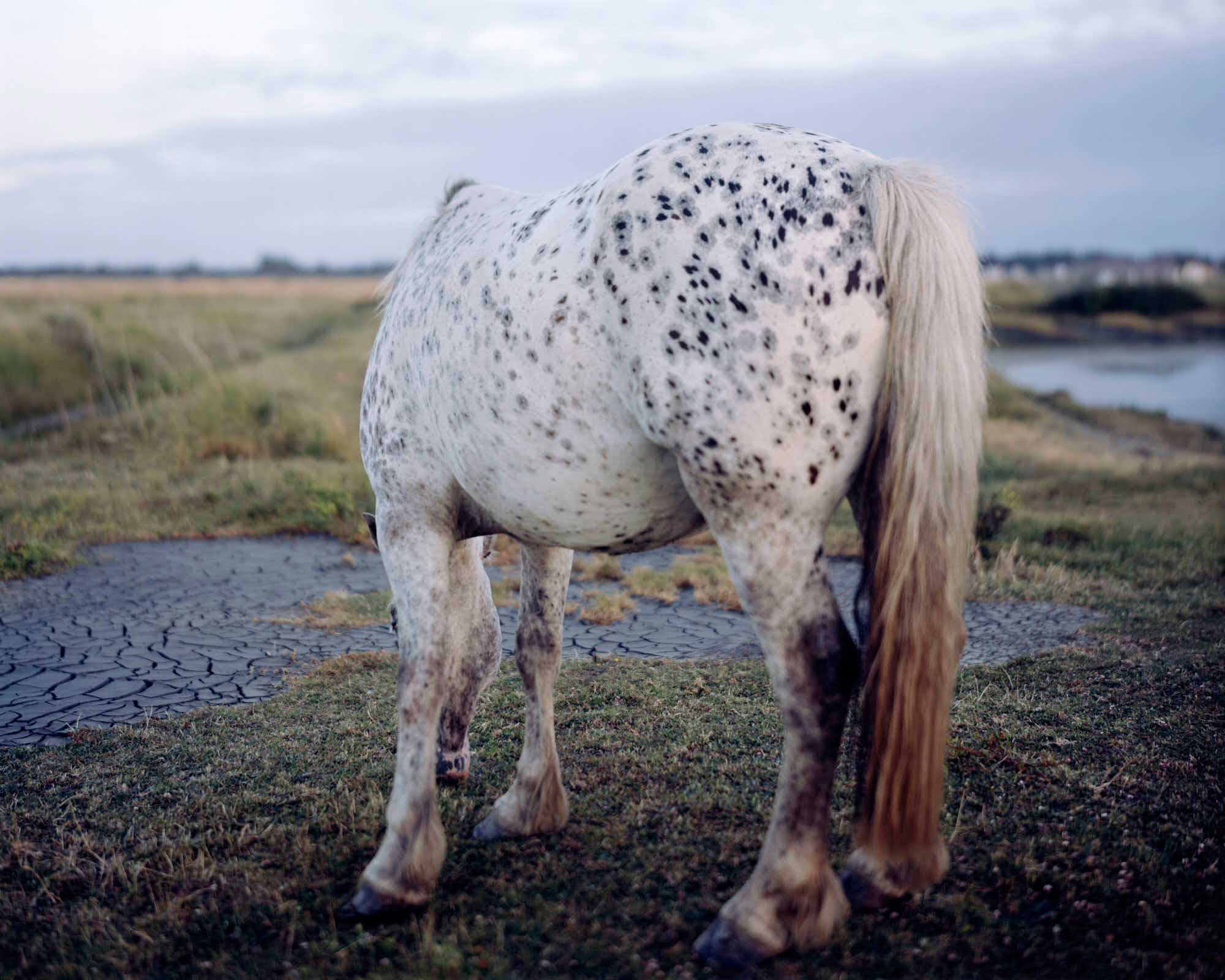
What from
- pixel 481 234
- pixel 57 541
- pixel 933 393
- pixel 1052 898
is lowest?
pixel 57 541

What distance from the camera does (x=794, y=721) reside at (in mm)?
2354

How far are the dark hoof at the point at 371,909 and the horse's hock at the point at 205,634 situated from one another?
1.85 m

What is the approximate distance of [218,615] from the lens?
6172 millimetres

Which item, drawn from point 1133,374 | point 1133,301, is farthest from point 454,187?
point 1133,301

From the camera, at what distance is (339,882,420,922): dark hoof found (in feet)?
8.52

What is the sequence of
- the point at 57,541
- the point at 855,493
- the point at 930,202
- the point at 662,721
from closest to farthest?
the point at 930,202
the point at 855,493
the point at 662,721
the point at 57,541

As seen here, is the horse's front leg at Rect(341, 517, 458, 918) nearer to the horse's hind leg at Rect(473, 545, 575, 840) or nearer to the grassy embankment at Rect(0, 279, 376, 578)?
the horse's hind leg at Rect(473, 545, 575, 840)

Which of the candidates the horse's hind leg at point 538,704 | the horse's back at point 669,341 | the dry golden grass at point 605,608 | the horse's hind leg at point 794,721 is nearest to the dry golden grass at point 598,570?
the dry golden grass at point 605,608

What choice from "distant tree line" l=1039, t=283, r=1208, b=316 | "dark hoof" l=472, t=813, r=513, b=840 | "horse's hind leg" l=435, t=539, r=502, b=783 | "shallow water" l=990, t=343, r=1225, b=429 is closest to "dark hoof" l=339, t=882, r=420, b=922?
"dark hoof" l=472, t=813, r=513, b=840

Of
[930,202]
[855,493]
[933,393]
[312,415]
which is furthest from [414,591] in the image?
[312,415]

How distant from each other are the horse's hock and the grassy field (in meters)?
0.29

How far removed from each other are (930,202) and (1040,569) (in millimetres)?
5432

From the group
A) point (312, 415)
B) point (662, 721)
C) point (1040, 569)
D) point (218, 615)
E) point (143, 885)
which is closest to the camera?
point (143, 885)

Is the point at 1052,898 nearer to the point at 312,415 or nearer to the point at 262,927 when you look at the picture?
the point at 262,927
